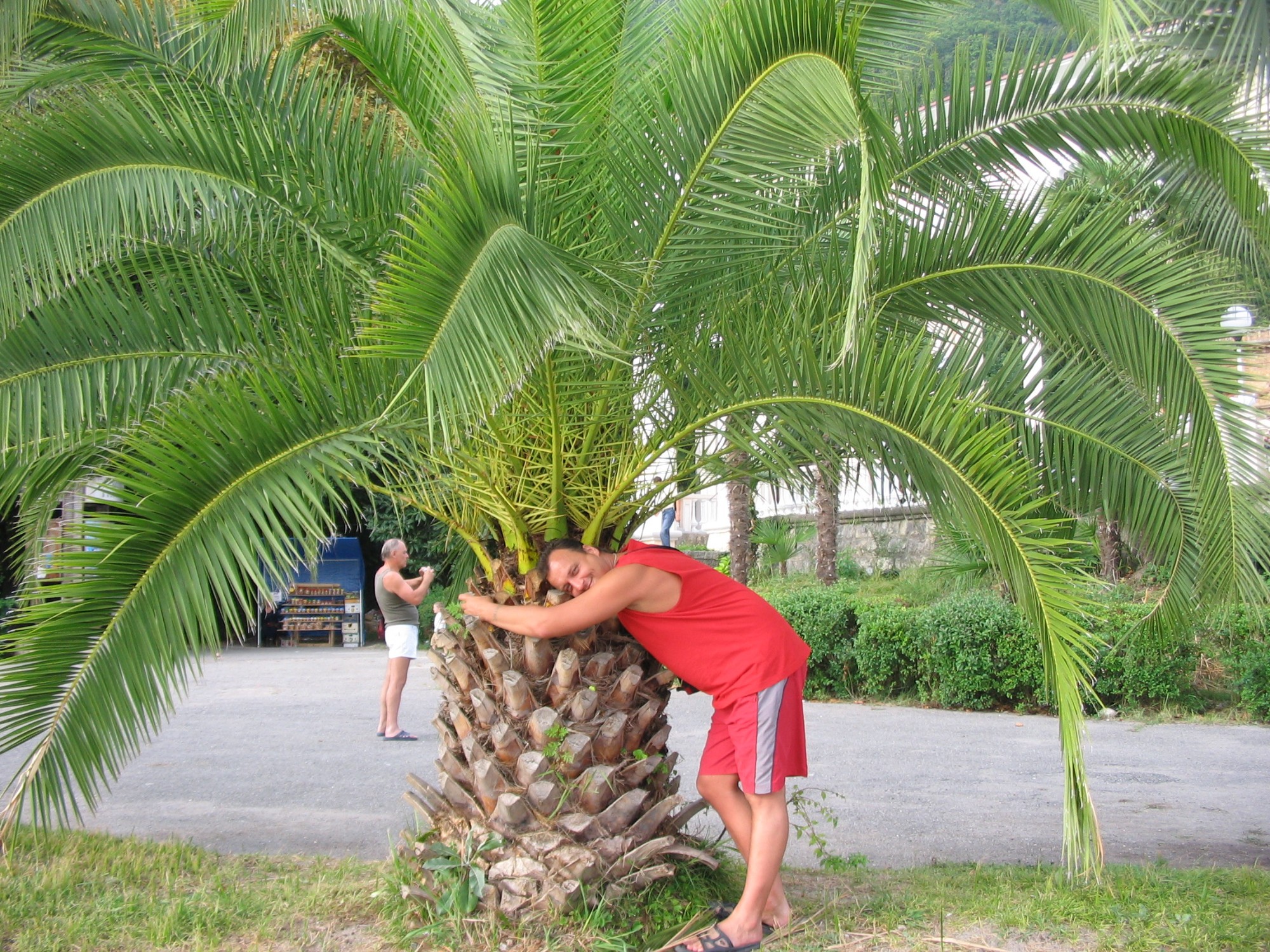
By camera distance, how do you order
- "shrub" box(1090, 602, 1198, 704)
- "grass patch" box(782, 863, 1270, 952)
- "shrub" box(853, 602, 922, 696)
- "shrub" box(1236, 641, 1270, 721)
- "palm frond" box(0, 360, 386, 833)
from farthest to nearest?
1. "shrub" box(853, 602, 922, 696)
2. "shrub" box(1090, 602, 1198, 704)
3. "shrub" box(1236, 641, 1270, 721)
4. "grass patch" box(782, 863, 1270, 952)
5. "palm frond" box(0, 360, 386, 833)

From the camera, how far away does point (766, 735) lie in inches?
146

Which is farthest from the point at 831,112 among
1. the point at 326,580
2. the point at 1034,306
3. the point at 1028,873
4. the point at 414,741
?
the point at 326,580

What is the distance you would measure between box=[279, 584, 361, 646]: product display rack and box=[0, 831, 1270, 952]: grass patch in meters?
11.7

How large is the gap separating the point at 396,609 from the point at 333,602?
8818 mm

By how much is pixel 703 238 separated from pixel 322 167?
162cm

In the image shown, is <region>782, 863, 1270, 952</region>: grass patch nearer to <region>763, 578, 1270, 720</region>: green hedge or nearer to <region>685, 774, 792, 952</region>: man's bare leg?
<region>685, 774, 792, 952</region>: man's bare leg

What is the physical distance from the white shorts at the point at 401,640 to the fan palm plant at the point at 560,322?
356cm

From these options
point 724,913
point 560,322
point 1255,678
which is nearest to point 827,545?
point 1255,678

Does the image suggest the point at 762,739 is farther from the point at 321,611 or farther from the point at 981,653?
the point at 321,611

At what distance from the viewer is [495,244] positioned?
292 centimetres

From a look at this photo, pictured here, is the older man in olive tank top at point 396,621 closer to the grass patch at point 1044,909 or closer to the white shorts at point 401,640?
the white shorts at point 401,640

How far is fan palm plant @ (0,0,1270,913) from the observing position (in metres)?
3.13

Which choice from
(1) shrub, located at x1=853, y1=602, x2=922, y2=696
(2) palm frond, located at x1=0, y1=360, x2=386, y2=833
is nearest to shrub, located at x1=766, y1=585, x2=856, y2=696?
(1) shrub, located at x1=853, y1=602, x2=922, y2=696

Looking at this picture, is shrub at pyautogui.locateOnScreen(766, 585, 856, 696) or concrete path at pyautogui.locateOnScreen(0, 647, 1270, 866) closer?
concrete path at pyautogui.locateOnScreen(0, 647, 1270, 866)
